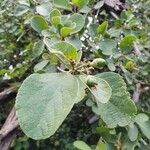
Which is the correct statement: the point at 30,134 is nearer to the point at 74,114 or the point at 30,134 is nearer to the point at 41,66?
the point at 41,66

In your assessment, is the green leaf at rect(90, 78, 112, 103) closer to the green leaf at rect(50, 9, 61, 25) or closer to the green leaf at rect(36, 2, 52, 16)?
the green leaf at rect(50, 9, 61, 25)

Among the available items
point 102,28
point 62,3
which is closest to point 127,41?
point 102,28

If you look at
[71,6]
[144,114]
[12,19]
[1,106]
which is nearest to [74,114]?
[1,106]

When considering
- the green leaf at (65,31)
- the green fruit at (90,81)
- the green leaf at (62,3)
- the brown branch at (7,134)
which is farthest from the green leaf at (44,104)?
the brown branch at (7,134)

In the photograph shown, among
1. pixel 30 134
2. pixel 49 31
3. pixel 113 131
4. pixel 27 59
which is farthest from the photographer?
pixel 27 59

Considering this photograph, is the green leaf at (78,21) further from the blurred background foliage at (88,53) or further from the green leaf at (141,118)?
the green leaf at (141,118)

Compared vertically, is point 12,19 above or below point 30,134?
below
